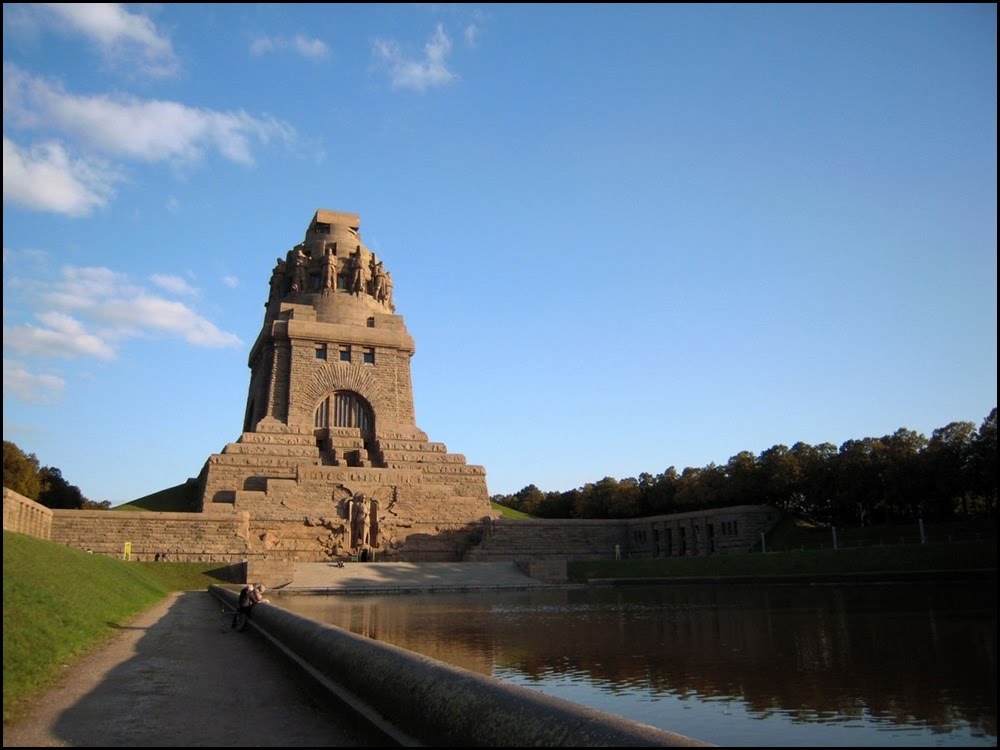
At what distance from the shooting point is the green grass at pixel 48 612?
743cm

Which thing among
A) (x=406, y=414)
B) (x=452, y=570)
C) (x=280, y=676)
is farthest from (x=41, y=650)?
(x=406, y=414)

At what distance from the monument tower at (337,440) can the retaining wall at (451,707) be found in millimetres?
31061

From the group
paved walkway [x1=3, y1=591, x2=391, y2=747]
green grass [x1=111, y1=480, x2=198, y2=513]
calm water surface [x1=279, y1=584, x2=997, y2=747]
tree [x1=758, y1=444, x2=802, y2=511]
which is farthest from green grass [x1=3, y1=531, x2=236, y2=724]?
tree [x1=758, y1=444, x2=802, y2=511]

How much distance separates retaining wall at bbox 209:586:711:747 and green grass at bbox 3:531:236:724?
2.53 metres

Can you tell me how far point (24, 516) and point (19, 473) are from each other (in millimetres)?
14489

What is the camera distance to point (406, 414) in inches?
1986

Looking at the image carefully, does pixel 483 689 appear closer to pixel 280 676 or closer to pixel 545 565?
pixel 280 676

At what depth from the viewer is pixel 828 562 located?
82.3ft

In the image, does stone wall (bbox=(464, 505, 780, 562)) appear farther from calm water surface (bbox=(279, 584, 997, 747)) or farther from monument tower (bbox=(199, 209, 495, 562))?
calm water surface (bbox=(279, 584, 997, 747))

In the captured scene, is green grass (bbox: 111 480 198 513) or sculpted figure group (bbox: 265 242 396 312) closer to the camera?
green grass (bbox: 111 480 198 513)

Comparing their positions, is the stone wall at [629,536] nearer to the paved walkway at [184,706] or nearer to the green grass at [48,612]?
the green grass at [48,612]

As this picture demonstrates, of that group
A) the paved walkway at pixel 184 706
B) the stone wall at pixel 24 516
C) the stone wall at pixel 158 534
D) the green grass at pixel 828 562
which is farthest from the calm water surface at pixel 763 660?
the stone wall at pixel 158 534

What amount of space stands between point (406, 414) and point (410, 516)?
1117cm

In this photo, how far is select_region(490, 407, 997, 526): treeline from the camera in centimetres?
3431
